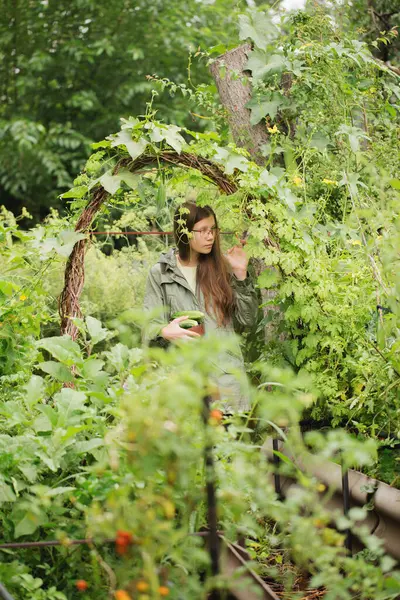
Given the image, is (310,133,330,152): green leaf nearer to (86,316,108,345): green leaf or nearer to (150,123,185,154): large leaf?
(150,123,185,154): large leaf

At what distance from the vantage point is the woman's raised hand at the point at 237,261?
392 centimetres

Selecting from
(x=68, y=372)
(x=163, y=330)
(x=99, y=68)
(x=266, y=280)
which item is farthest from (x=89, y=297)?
(x=99, y=68)

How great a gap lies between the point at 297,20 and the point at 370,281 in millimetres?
1798

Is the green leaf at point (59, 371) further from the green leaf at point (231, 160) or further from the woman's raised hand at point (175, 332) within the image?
the green leaf at point (231, 160)

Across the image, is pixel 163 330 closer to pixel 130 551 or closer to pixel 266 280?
pixel 266 280

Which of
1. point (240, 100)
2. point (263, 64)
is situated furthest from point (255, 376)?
point (263, 64)

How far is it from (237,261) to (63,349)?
1.76 meters

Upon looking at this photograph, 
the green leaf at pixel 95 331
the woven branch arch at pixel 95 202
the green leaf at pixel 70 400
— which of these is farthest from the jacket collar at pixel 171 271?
the green leaf at pixel 70 400

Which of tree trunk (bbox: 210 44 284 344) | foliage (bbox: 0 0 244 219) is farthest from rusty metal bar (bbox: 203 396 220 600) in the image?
foliage (bbox: 0 0 244 219)

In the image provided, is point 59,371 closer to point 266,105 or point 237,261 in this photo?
point 237,261

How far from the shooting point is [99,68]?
43.4 feet

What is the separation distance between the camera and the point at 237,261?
3939 millimetres

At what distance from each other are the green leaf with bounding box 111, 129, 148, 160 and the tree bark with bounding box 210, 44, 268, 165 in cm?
105

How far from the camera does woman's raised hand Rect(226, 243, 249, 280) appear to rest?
3.92 metres
